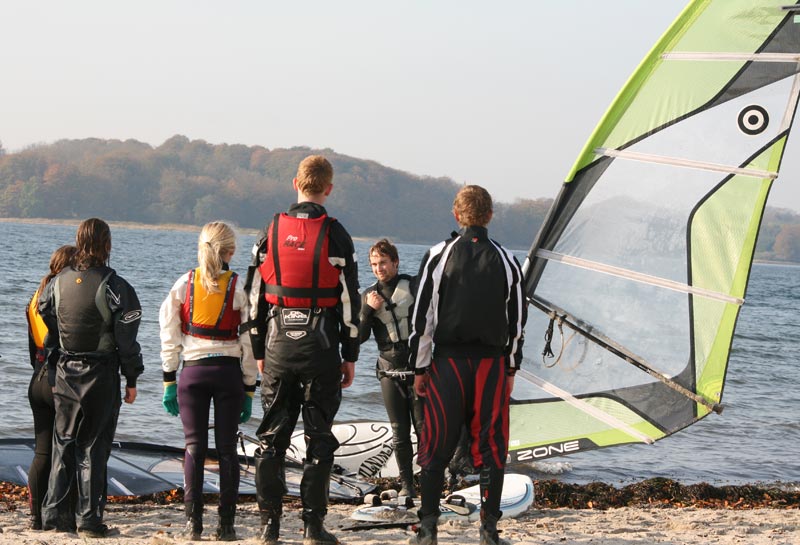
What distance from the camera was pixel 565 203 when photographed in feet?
19.2

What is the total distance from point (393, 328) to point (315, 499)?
1441 millimetres

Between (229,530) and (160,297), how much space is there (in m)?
22.9

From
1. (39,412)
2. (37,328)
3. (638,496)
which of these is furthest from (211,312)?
(638,496)

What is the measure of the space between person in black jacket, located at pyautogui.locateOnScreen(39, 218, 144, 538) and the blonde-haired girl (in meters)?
0.21

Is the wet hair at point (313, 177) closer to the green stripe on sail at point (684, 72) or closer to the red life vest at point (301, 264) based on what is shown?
the red life vest at point (301, 264)

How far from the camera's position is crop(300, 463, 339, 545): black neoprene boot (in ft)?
13.1

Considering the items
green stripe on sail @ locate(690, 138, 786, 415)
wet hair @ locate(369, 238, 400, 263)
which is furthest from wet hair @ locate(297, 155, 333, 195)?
green stripe on sail @ locate(690, 138, 786, 415)

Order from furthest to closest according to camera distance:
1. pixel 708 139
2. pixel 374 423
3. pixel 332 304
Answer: pixel 374 423 < pixel 708 139 < pixel 332 304

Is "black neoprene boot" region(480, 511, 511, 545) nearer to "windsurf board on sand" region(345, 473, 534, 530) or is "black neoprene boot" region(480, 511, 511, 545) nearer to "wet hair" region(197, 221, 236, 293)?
"windsurf board on sand" region(345, 473, 534, 530)

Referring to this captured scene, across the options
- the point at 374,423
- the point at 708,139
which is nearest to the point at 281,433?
the point at 708,139

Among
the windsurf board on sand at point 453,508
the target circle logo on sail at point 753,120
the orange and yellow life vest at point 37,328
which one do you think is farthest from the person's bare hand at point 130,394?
the target circle logo on sail at point 753,120

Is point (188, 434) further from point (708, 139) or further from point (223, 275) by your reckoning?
point (708, 139)

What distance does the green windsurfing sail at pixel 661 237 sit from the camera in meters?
5.52

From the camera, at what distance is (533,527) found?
16.6 feet
